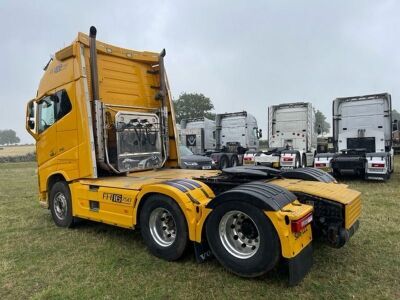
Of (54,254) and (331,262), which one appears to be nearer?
(331,262)

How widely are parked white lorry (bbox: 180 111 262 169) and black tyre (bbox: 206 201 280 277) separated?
1525cm

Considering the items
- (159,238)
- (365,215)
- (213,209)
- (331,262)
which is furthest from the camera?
(365,215)

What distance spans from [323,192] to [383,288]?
1139 mm

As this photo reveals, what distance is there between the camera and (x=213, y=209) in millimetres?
3676

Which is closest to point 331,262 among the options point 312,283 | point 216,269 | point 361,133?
point 312,283

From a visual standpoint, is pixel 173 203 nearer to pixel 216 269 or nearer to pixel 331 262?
pixel 216 269

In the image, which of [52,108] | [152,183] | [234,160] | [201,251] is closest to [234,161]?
[234,160]

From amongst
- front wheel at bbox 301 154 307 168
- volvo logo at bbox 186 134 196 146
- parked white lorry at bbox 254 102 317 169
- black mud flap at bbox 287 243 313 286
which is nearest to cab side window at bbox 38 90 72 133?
black mud flap at bbox 287 243 313 286

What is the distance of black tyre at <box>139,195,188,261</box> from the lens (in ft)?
13.1

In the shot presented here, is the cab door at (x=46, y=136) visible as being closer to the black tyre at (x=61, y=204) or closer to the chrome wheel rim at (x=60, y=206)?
the black tyre at (x=61, y=204)

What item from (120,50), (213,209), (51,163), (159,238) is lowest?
(159,238)

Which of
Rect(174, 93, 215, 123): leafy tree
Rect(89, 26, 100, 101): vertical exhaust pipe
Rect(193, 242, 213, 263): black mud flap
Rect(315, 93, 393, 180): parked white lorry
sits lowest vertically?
Rect(193, 242, 213, 263): black mud flap

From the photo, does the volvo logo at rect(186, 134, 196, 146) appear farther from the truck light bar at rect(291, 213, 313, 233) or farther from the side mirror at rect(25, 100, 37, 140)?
the truck light bar at rect(291, 213, 313, 233)

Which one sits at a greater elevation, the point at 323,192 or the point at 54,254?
the point at 323,192
